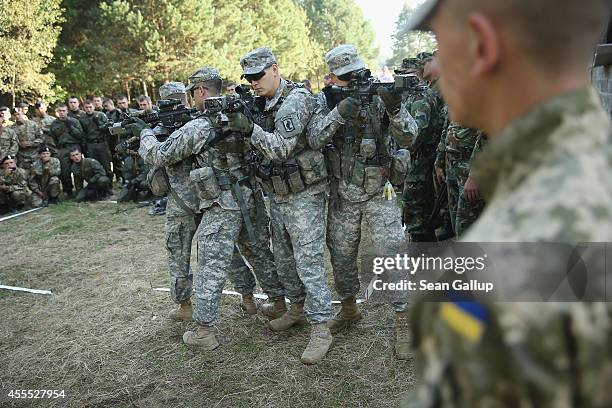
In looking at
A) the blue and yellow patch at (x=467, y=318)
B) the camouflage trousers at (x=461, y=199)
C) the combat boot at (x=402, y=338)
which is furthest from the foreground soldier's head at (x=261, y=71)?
the blue and yellow patch at (x=467, y=318)

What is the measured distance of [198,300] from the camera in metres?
3.80

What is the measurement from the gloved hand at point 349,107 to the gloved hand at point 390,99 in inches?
6.5

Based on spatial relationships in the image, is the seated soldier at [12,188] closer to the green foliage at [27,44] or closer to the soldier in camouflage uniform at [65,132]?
the soldier in camouflage uniform at [65,132]

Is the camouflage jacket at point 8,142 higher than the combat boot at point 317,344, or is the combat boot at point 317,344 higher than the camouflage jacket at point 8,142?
the camouflage jacket at point 8,142

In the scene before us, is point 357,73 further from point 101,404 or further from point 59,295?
point 59,295

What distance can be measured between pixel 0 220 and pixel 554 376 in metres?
9.19

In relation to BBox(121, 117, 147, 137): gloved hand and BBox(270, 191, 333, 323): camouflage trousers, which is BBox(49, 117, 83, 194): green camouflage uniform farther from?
BBox(270, 191, 333, 323): camouflage trousers

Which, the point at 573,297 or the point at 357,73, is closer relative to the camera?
the point at 573,297

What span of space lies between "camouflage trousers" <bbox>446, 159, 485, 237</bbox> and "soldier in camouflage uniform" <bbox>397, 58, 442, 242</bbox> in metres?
0.78

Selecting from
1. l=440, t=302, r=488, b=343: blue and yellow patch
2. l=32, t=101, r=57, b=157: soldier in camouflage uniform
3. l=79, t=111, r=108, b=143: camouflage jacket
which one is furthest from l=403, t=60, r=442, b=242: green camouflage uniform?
l=32, t=101, r=57, b=157: soldier in camouflage uniform

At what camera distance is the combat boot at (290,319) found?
13.3ft

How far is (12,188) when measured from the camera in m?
8.84

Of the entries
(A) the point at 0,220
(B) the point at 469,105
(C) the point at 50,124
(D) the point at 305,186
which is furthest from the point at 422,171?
(C) the point at 50,124

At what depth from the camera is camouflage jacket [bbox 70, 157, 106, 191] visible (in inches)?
379
